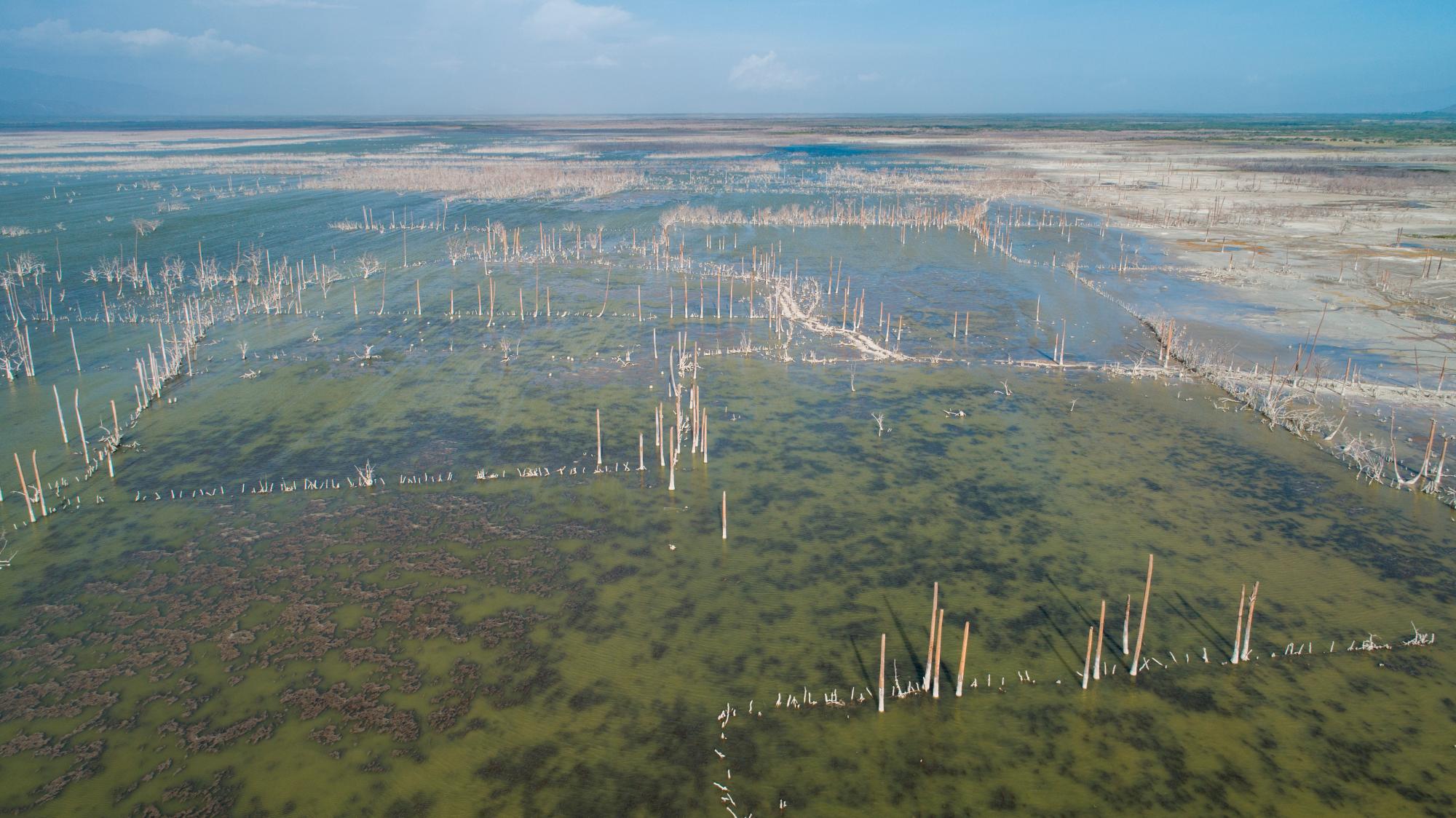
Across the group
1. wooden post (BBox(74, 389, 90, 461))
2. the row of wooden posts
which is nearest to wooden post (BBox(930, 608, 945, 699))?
the row of wooden posts

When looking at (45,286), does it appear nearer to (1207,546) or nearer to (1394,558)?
(1207,546)

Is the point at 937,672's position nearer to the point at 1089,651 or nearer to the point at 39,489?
the point at 1089,651

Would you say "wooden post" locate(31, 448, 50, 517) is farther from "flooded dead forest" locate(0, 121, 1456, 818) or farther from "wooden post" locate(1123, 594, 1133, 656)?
"wooden post" locate(1123, 594, 1133, 656)

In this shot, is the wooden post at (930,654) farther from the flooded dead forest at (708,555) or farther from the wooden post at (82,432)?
the wooden post at (82,432)

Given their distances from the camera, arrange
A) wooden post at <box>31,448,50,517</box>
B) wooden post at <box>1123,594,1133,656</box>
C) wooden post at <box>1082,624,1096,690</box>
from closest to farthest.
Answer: wooden post at <box>1082,624,1096,690</box> < wooden post at <box>1123,594,1133,656</box> < wooden post at <box>31,448,50,517</box>

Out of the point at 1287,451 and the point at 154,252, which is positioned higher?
the point at 154,252

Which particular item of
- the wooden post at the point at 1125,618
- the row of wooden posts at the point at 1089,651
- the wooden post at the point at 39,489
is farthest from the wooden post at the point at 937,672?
the wooden post at the point at 39,489

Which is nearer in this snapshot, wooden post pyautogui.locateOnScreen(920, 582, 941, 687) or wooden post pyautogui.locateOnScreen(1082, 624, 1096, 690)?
wooden post pyautogui.locateOnScreen(920, 582, 941, 687)

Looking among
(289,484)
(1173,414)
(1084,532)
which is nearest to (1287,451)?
(1173,414)

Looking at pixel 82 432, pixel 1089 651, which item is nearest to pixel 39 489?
pixel 82 432
